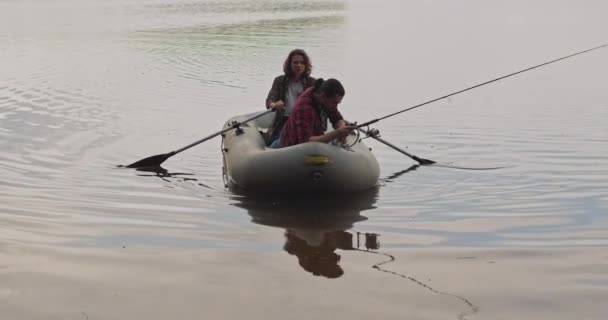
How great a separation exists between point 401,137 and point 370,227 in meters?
4.70

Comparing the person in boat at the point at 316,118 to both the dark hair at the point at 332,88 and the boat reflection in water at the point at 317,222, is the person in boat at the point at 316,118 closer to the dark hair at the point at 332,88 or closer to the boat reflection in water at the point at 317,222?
the dark hair at the point at 332,88

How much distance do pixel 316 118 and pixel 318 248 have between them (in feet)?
6.52

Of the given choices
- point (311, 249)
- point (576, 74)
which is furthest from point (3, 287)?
point (576, 74)

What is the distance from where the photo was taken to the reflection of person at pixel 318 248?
4.95 meters

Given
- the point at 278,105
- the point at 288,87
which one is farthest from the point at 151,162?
the point at 288,87

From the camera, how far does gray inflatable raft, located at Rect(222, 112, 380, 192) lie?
6.93 m

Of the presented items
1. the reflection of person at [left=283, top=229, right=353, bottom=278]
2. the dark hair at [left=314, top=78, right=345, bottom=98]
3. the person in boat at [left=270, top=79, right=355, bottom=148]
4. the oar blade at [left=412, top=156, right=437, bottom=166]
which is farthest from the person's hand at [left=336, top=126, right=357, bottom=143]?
the oar blade at [left=412, top=156, right=437, bottom=166]

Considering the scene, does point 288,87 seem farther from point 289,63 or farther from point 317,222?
point 317,222

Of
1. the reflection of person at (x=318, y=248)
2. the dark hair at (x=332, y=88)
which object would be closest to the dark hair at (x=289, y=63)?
the dark hair at (x=332, y=88)

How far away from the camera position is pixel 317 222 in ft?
21.0

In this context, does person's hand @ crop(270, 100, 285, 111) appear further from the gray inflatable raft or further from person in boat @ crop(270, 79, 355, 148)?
person in boat @ crop(270, 79, 355, 148)

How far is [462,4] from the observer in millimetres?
46562

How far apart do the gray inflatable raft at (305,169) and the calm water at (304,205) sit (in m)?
0.15

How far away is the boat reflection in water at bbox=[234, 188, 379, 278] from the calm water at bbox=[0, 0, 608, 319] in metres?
0.02
